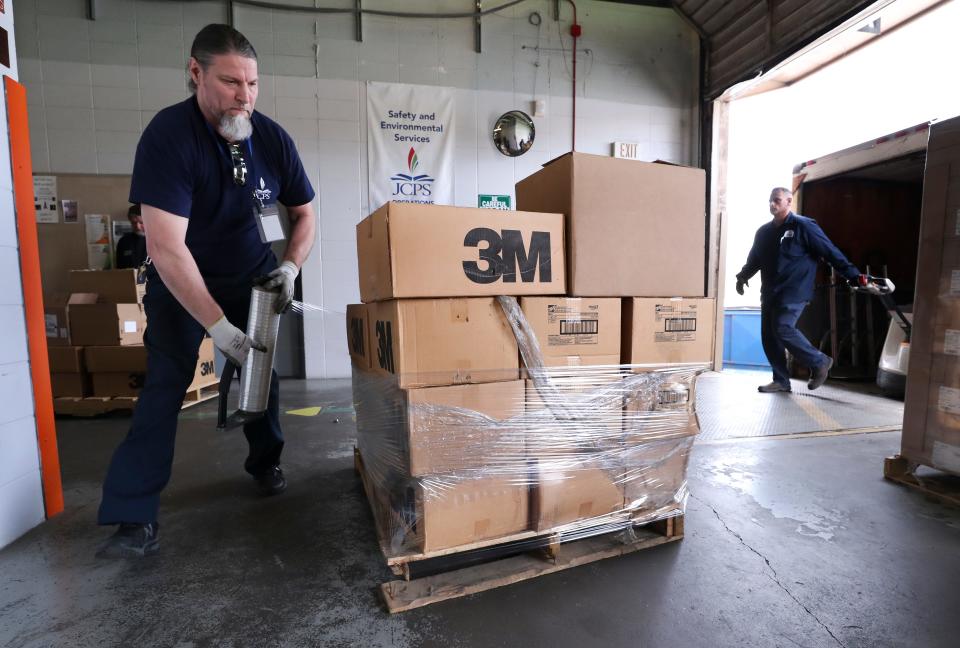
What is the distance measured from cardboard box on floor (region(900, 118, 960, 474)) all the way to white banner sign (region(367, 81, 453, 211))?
3540 mm

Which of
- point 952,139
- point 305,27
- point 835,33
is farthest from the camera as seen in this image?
point 305,27

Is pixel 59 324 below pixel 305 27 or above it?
below

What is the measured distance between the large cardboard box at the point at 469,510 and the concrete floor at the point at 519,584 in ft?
0.51

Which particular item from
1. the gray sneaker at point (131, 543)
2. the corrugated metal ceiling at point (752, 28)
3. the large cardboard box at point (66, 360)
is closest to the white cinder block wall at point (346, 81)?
the corrugated metal ceiling at point (752, 28)

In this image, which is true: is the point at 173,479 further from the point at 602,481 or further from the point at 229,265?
the point at 602,481

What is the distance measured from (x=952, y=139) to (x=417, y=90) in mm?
3966

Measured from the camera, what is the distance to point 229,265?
1.64 m

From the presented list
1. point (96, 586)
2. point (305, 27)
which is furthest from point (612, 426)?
point (305, 27)

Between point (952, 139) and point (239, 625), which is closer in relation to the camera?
point (239, 625)

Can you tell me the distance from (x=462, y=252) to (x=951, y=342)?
6.71ft

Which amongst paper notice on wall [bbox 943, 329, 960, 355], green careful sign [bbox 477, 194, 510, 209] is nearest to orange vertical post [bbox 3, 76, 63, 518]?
paper notice on wall [bbox 943, 329, 960, 355]

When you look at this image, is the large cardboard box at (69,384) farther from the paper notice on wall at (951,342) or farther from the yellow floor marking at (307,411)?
the paper notice on wall at (951,342)

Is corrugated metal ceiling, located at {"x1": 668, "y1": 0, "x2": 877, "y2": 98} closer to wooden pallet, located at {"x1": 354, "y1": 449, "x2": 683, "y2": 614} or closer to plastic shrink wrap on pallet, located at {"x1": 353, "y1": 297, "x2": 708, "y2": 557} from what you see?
plastic shrink wrap on pallet, located at {"x1": 353, "y1": 297, "x2": 708, "y2": 557}

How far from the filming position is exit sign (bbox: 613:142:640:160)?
504cm
